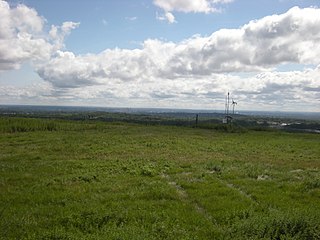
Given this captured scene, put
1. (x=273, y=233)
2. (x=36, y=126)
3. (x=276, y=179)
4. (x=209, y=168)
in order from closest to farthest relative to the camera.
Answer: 1. (x=273, y=233)
2. (x=276, y=179)
3. (x=209, y=168)
4. (x=36, y=126)

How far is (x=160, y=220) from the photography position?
1201 cm

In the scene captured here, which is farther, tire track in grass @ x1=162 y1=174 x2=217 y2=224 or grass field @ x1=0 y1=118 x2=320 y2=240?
tire track in grass @ x1=162 y1=174 x2=217 y2=224

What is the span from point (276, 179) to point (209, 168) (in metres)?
4.93

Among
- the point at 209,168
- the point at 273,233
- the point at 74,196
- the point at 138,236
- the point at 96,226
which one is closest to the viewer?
the point at 138,236

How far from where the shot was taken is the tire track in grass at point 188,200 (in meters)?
12.8

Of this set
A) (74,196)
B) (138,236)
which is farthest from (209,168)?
(138,236)

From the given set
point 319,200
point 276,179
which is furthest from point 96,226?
point 276,179

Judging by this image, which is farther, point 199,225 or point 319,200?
point 319,200

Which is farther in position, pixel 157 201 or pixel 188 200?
pixel 188 200

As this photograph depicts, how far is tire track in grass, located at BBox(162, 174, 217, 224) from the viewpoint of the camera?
1280 centimetres

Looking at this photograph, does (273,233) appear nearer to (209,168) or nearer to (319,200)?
(319,200)

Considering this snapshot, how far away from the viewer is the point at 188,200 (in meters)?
15.2

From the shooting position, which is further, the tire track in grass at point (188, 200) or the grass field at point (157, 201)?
the tire track in grass at point (188, 200)

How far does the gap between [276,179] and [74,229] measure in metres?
13.5
